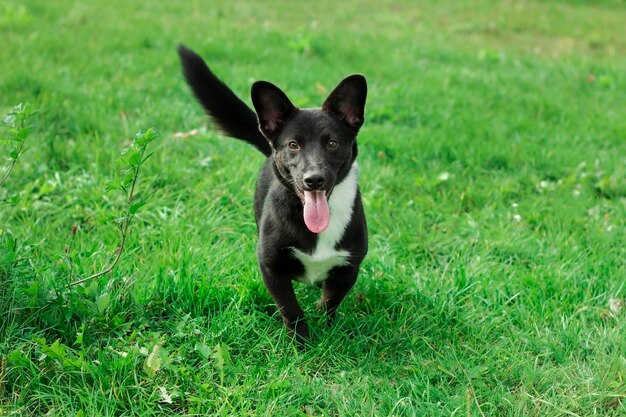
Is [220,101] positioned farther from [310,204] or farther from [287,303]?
[287,303]

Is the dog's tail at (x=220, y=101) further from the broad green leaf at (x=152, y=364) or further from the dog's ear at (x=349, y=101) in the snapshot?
the broad green leaf at (x=152, y=364)

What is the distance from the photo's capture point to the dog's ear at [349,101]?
260 centimetres

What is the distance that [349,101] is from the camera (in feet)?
8.68

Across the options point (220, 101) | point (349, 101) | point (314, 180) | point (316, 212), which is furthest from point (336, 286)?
point (220, 101)

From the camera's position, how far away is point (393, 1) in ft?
31.5

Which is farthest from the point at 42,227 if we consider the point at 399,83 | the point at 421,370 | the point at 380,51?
the point at 380,51

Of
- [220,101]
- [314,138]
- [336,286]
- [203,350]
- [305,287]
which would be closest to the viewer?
[203,350]

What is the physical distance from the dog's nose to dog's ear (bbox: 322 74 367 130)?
0.38 m

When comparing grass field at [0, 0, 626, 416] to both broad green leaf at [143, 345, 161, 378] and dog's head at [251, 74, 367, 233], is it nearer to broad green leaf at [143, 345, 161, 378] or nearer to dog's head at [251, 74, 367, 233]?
broad green leaf at [143, 345, 161, 378]

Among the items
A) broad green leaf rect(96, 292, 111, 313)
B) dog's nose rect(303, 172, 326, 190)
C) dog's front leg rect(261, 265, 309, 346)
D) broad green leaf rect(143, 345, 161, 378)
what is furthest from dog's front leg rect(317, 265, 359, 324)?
broad green leaf rect(96, 292, 111, 313)

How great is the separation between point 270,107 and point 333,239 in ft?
1.88

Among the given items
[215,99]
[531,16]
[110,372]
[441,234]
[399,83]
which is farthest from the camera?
[531,16]

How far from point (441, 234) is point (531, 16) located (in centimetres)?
639

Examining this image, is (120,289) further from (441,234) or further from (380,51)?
(380,51)
